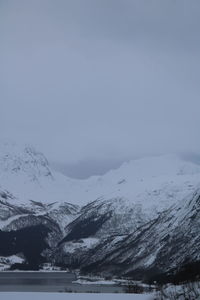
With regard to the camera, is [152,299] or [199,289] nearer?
[199,289]

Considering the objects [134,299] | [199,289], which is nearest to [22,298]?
[134,299]

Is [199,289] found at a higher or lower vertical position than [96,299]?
higher

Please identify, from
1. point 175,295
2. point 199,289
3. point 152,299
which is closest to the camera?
point 199,289

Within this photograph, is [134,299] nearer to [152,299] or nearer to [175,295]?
[152,299]

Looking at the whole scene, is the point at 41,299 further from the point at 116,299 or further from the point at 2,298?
the point at 116,299

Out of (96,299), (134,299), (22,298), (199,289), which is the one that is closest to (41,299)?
(22,298)

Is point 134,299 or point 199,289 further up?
point 199,289

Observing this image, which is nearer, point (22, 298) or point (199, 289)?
point (199, 289)

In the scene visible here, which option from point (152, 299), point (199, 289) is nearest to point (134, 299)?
point (152, 299)

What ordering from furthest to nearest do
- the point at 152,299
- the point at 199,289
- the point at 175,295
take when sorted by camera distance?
the point at 152,299 → the point at 175,295 → the point at 199,289
